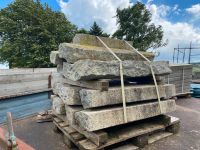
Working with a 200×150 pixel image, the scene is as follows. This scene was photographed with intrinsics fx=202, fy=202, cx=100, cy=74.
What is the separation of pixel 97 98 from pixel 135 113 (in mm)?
652

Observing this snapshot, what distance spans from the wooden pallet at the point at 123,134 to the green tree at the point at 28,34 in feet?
41.0

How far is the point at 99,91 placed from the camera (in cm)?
255

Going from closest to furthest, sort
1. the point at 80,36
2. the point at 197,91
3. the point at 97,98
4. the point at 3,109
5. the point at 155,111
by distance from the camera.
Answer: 1. the point at 97,98
2. the point at 155,111
3. the point at 80,36
4. the point at 3,109
5. the point at 197,91

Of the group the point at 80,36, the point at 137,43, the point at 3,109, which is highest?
the point at 137,43

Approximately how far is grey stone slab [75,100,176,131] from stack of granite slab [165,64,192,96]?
4485mm

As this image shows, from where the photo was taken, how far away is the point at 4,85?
4.16 metres

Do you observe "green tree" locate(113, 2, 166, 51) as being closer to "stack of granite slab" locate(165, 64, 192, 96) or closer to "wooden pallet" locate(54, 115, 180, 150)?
"stack of granite slab" locate(165, 64, 192, 96)

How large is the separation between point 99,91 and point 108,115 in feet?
1.06

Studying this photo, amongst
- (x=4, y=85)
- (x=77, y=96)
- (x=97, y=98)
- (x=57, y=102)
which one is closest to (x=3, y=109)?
(x=4, y=85)

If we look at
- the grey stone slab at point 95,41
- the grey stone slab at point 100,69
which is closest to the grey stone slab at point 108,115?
the grey stone slab at point 100,69

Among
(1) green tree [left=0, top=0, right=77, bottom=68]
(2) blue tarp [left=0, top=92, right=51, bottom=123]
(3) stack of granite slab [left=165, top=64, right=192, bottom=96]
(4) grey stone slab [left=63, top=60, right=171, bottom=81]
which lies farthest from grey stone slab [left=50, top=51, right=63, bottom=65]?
(1) green tree [left=0, top=0, right=77, bottom=68]

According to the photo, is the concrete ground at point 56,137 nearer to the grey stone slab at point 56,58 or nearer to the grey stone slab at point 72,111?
the grey stone slab at point 72,111

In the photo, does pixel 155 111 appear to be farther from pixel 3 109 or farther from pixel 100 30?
pixel 100 30

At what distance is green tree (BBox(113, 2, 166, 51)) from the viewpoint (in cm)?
2047
